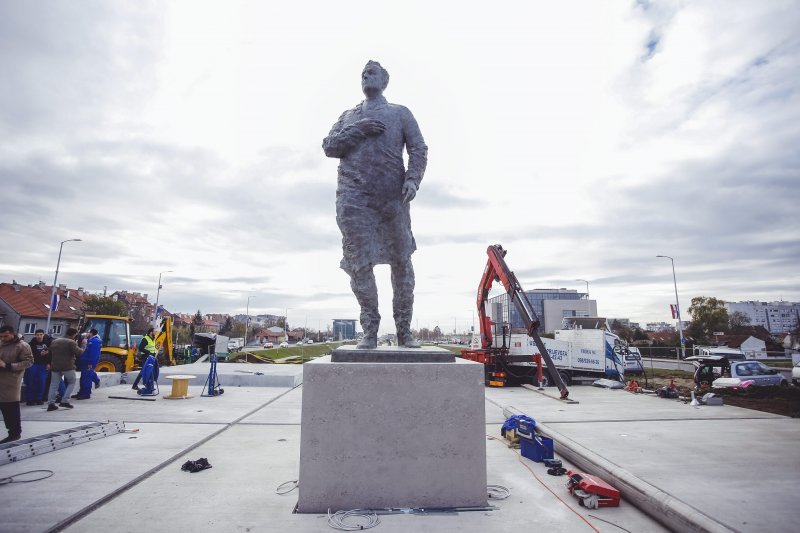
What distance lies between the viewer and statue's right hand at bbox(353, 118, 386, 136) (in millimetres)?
3869

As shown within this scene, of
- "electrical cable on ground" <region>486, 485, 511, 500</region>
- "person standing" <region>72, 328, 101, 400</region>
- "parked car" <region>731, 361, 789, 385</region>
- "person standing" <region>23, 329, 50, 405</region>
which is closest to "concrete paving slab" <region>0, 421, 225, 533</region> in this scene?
"person standing" <region>23, 329, 50, 405</region>

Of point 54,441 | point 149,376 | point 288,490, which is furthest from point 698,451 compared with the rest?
point 149,376

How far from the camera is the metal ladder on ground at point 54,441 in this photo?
14.2ft

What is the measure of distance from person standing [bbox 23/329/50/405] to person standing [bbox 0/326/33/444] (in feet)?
11.2

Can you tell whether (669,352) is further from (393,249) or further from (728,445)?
(393,249)

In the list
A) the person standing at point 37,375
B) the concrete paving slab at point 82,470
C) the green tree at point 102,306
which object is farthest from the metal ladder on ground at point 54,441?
the green tree at point 102,306

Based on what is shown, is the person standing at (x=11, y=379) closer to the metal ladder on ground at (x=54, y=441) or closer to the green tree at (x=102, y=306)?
the metal ladder on ground at (x=54, y=441)

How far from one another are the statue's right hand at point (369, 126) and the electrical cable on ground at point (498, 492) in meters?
3.51

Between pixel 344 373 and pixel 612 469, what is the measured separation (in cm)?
285

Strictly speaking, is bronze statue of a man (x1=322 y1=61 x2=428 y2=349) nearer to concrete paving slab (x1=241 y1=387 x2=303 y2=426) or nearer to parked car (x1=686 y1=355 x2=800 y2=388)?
concrete paving slab (x1=241 y1=387 x2=303 y2=426)

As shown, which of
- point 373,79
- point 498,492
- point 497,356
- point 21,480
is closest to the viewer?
point 498,492

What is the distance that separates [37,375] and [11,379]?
3.81 m

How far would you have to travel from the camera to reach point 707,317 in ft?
148

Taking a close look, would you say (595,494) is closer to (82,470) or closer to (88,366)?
(82,470)
